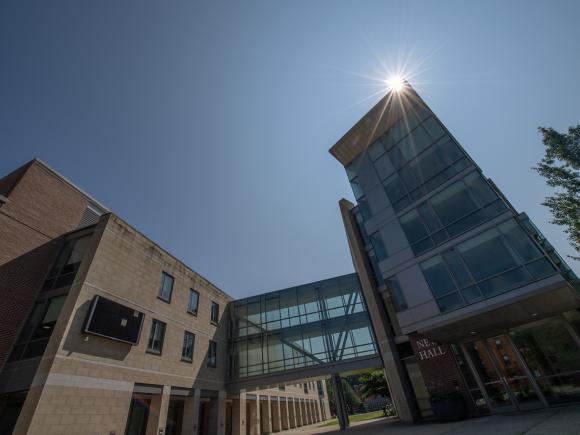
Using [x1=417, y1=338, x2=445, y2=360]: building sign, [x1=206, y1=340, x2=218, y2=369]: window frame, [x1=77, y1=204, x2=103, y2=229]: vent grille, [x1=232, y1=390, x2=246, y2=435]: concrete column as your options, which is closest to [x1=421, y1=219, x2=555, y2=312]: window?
[x1=417, y1=338, x2=445, y2=360]: building sign

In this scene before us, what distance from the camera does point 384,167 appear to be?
17.1 m

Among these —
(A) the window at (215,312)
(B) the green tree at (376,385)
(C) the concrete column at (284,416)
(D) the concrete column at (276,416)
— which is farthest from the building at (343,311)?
(B) the green tree at (376,385)

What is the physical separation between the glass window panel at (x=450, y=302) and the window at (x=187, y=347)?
15.0 meters

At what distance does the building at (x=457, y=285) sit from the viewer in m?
11.0

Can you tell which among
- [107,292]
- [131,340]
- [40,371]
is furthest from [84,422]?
[107,292]

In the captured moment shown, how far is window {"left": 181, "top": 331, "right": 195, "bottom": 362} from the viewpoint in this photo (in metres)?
17.9

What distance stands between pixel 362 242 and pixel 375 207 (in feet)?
12.3

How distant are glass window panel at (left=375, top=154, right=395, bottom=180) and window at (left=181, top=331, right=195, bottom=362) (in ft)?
52.7

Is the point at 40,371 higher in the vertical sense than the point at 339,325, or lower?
lower

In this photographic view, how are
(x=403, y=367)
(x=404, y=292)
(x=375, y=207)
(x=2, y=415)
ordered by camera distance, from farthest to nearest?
(x=375, y=207) < (x=403, y=367) < (x=404, y=292) < (x=2, y=415)

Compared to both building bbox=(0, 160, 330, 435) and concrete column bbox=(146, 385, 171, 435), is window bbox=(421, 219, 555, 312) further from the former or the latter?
concrete column bbox=(146, 385, 171, 435)

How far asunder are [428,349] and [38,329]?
18.4 metres

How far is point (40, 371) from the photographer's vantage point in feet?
35.3

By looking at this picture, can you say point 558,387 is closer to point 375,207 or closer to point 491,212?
point 491,212
